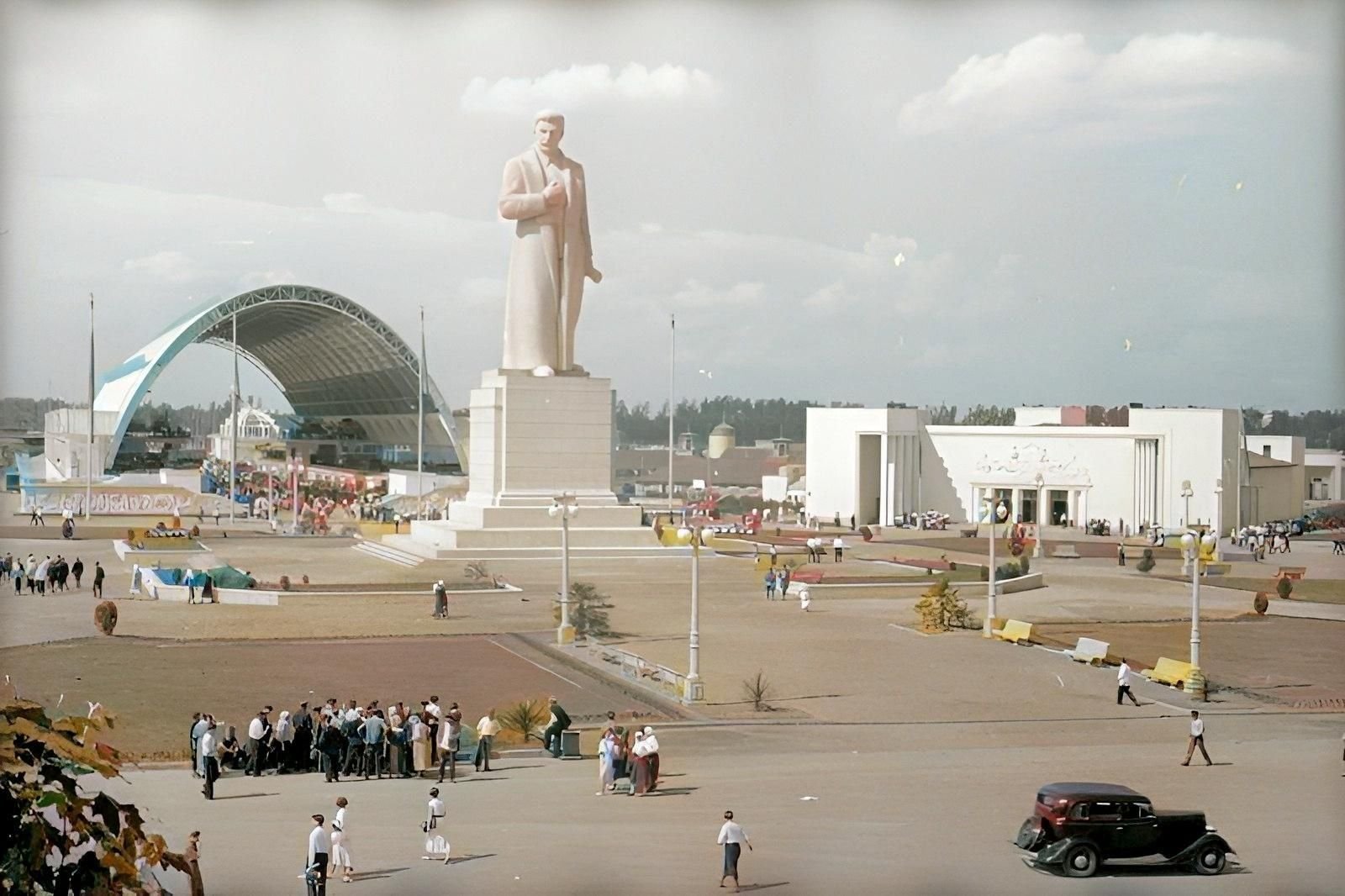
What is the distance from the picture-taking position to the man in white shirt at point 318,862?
34.5ft

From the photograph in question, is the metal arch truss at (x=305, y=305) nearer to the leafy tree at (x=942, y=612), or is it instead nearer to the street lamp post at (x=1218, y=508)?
the street lamp post at (x=1218, y=508)

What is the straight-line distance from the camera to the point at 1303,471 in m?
53.2

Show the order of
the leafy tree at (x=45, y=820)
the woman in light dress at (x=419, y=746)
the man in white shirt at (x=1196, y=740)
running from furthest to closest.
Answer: the man in white shirt at (x=1196, y=740) → the woman in light dress at (x=419, y=746) → the leafy tree at (x=45, y=820)

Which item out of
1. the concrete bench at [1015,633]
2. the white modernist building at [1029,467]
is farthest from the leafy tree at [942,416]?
the concrete bench at [1015,633]

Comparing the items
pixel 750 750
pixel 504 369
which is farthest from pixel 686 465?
pixel 750 750

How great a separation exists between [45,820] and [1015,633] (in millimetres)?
18553

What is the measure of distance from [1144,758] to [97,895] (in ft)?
37.9

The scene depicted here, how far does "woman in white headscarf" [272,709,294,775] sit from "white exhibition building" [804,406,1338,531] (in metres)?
32.1

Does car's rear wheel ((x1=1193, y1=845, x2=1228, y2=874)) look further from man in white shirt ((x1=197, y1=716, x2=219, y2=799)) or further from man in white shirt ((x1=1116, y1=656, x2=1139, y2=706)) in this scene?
man in white shirt ((x1=197, y1=716, x2=219, y2=799))

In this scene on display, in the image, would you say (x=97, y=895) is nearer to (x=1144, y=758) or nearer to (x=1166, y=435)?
(x=1144, y=758)

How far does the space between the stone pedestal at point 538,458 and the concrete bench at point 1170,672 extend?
45.1ft

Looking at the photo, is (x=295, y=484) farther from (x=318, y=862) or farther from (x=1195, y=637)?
(x=318, y=862)

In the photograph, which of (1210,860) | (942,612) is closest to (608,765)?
(1210,860)

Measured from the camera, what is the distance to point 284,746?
1458cm
